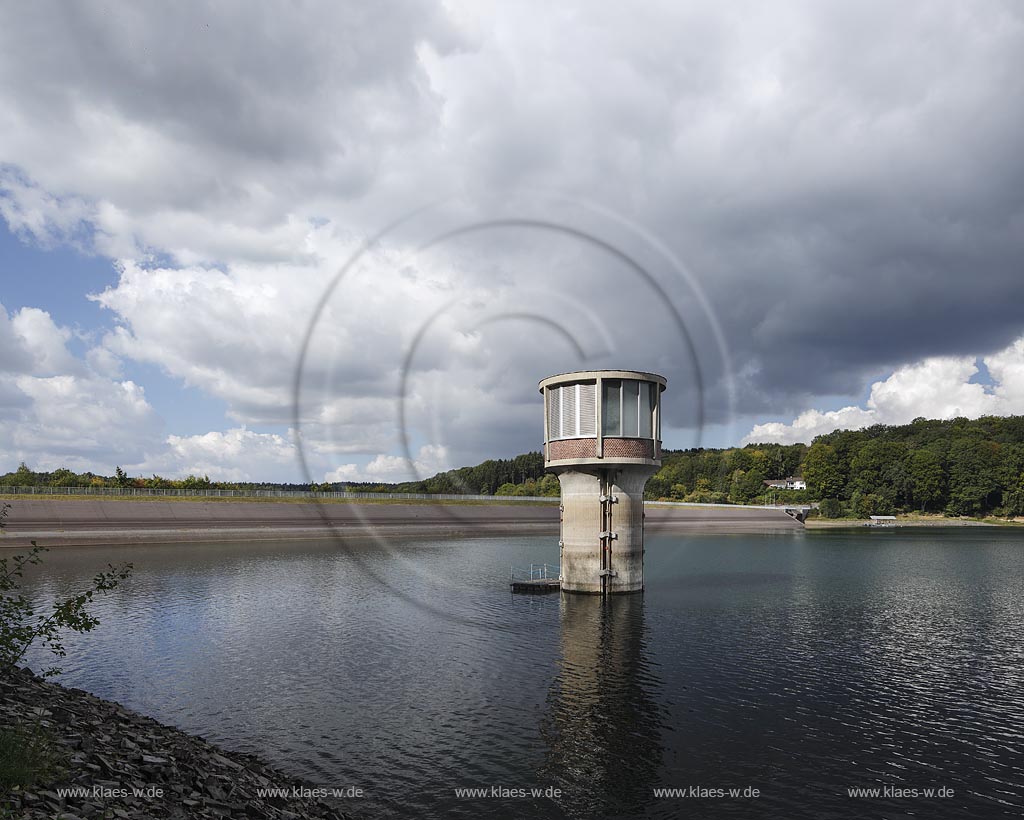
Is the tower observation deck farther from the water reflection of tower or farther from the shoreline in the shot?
the shoreline

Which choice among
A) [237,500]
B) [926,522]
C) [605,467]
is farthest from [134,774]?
[926,522]

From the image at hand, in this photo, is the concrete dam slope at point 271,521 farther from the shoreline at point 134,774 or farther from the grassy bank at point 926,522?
the shoreline at point 134,774

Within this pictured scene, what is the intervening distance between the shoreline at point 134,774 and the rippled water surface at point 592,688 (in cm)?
204

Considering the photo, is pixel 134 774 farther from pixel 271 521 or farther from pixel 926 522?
pixel 926 522

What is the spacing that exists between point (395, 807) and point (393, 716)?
23.3ft

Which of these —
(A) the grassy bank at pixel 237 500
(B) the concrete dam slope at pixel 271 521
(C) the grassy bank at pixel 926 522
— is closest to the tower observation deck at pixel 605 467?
(B) the concrete dam slope at pixel 271 521

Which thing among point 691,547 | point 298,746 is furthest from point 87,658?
point 691,547

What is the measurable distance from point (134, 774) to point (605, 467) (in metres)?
38.1

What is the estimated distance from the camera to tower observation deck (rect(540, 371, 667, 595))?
48.9 m

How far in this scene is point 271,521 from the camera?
117500mm

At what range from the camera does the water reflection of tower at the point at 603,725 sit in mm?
18780

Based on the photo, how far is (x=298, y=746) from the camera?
2184 cm

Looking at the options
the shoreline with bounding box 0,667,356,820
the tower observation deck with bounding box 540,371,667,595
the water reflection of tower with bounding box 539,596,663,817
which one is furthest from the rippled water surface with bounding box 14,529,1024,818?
the tower observation deck with bounding box 540,371,667,595

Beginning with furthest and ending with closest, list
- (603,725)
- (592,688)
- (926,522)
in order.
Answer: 1. (926,522)
2. (592,688)
3. (603,725)
